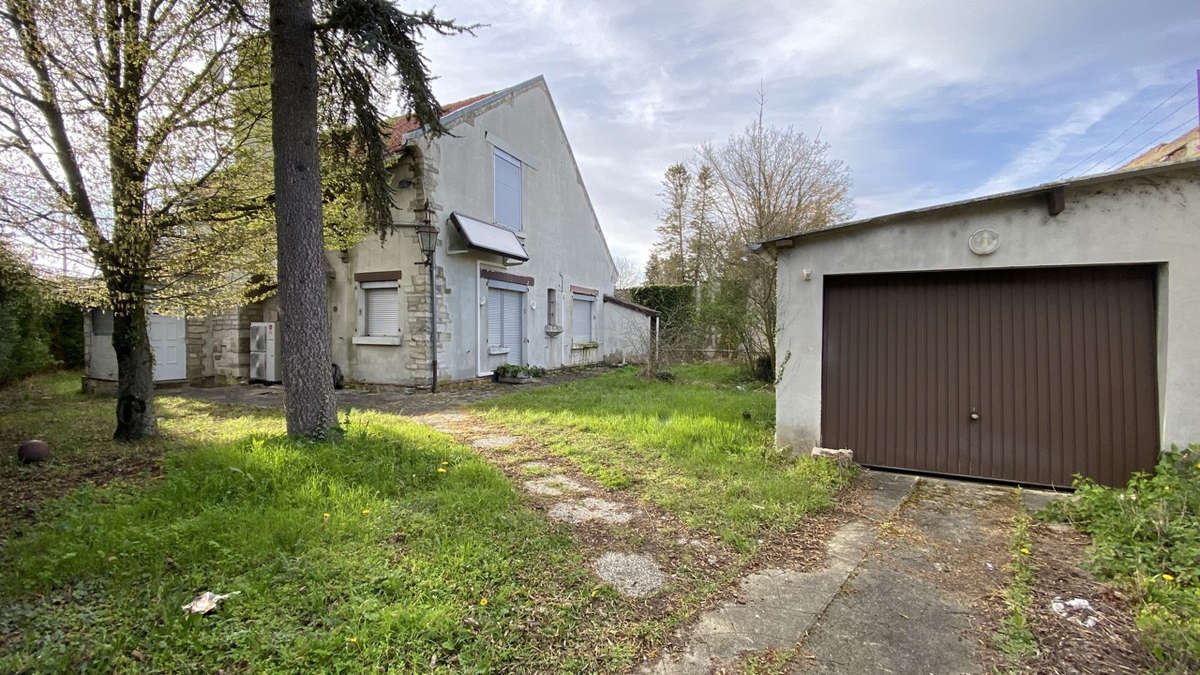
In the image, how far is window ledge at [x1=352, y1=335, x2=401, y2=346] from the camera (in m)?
9.99

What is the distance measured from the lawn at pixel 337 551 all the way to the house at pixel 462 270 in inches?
194

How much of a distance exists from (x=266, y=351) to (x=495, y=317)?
505 centimetres

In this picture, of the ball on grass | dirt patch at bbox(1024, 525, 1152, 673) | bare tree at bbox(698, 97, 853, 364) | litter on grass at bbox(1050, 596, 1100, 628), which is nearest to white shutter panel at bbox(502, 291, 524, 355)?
bare tree at bbox(698, 97, 853, 364)

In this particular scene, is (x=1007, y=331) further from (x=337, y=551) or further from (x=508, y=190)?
(x=508, y=190)

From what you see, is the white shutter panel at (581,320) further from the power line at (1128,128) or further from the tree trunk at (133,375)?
the power line at (1128,128)

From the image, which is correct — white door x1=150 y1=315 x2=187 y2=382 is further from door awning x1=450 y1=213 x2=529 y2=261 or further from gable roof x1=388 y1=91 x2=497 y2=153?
door awning x1=450 y1=213 x2=529 y2=261

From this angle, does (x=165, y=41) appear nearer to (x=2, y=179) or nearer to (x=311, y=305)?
(x=2, y=179)

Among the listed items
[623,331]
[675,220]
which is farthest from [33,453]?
[675,220]

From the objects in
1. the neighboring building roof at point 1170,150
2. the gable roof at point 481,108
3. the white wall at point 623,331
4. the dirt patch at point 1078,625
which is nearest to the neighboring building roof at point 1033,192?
the dirt patch at point 1078,625

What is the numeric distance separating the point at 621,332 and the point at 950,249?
13.7 m

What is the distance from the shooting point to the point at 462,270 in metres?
10.6

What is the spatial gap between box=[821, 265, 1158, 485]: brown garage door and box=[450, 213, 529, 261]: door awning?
7.22 metres

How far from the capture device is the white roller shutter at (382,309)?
10.2 meters

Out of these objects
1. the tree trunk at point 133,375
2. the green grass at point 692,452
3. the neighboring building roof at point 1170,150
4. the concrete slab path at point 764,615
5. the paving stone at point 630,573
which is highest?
the neighboring building roof at point 1170,150
